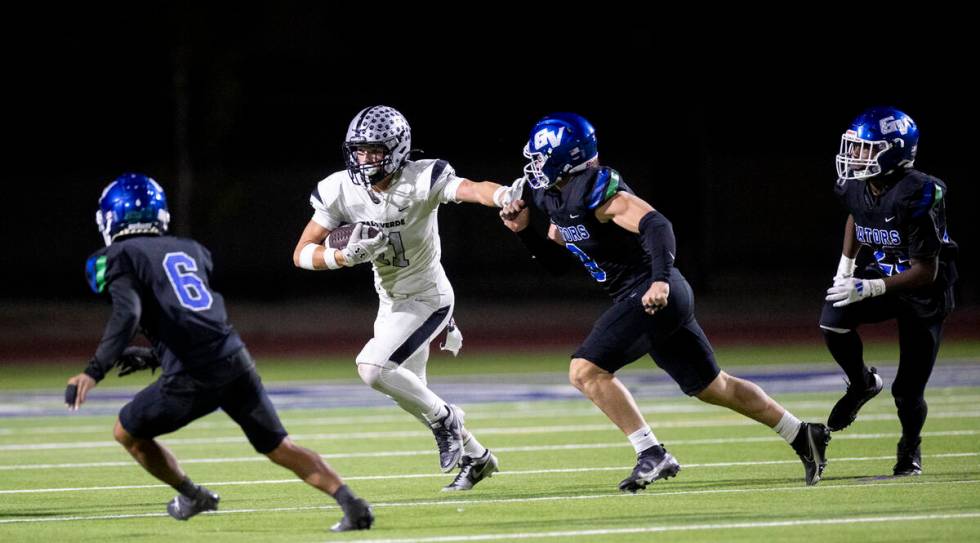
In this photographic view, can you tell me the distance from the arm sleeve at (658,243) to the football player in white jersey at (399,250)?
2.72 ft

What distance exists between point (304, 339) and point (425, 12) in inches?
403

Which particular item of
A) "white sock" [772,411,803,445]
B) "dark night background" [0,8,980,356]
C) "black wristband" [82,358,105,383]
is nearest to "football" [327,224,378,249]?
"black wristband" [82,358,105,383]

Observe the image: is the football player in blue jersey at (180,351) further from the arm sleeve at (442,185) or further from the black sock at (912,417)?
the black sock at (912,417)

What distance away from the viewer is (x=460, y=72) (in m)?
28.9

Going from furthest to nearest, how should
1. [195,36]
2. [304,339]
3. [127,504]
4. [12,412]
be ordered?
[195,36] → [304,339] → [12,412] → [127,504]

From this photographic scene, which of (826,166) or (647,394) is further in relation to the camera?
(826,166)

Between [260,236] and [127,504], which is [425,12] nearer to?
[260,236]

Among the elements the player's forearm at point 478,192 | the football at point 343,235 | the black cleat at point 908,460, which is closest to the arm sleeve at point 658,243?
the player's forearm at point 478,192

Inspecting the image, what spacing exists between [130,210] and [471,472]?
233 cm

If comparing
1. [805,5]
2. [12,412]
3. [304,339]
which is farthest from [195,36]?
[12,412]

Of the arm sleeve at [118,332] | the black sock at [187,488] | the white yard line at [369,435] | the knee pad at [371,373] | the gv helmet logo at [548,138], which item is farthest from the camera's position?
the white yard line at [369,435]

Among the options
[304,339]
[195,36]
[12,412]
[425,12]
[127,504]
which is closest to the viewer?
[127,504]

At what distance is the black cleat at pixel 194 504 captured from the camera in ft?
20.5

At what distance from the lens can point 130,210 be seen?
6031mm
